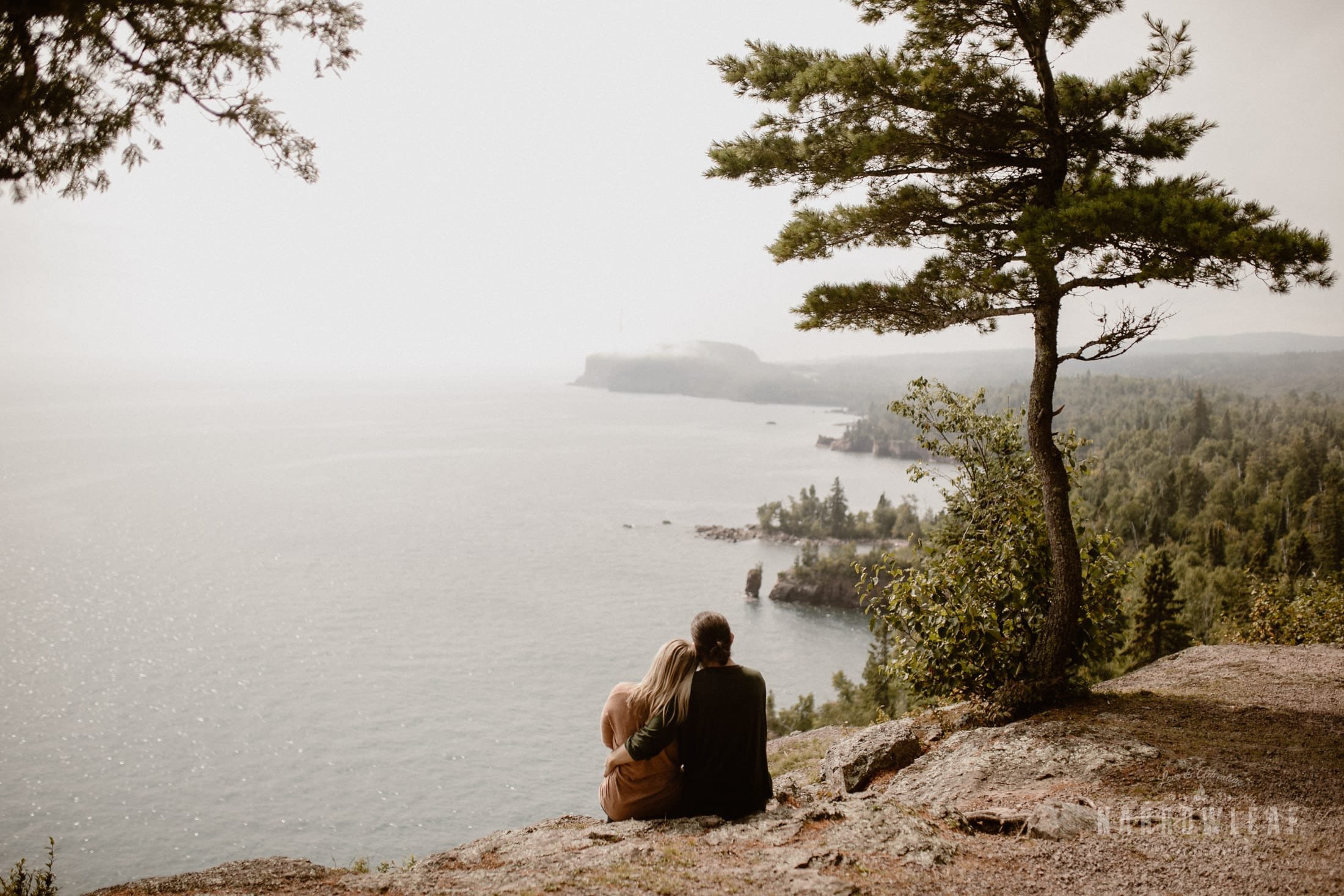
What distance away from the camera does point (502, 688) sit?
1932 inches

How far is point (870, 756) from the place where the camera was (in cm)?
750

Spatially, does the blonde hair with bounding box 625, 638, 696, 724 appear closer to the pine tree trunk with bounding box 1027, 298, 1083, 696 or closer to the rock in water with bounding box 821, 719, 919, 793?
the rock in water with bounding box 821, 719, 919, 793

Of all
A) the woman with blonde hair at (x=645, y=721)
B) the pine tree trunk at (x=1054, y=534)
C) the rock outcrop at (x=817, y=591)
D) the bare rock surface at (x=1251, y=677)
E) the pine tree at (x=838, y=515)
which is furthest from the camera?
the pine tree at (x=838, y=515)

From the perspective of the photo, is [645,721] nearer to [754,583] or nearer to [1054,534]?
[1054,534]

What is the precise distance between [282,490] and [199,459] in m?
32.8

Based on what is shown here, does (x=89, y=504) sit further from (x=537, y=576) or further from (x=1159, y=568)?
(x=1159, y=568)

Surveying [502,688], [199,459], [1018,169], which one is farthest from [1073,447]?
[199,459]

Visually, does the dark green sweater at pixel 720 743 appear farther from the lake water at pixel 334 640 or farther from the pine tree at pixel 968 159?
the lake water at pixel 334 640

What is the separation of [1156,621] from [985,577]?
32.0m

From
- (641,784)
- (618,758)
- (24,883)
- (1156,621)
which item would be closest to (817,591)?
(1156,621)

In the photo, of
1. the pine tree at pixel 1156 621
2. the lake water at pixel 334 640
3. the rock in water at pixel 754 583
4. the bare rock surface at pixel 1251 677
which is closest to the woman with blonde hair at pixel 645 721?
the bare rock surface at pixel 1251 677

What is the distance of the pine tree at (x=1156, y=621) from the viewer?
3438cm

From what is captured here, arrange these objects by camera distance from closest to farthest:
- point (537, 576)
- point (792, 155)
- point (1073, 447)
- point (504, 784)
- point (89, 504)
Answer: point (792, 155) → point (1073, 447) → point (504, 784) → point (537, 576) → point (89, 504)

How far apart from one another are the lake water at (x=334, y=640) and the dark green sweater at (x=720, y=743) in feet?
109
